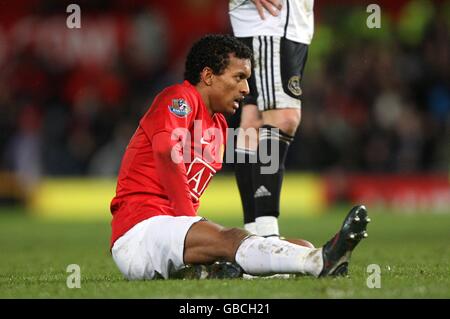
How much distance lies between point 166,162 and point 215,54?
85cm

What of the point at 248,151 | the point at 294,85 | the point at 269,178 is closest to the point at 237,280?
the point at 269,178

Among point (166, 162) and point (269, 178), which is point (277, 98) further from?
point (166, 162)

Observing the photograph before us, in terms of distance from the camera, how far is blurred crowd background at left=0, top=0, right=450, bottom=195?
59.6 ft

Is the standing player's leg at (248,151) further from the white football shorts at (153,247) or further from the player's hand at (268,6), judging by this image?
the white football shorts at (153,247)

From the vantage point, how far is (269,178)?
266 inches

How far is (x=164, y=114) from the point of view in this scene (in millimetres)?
5664

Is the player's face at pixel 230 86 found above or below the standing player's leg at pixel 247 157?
above

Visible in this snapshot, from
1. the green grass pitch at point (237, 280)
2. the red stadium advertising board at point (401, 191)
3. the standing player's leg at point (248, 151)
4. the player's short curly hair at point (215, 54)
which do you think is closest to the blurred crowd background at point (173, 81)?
the red stadium advertising board at point (401, 191)

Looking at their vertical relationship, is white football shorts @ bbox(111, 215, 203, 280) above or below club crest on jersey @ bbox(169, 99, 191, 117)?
below

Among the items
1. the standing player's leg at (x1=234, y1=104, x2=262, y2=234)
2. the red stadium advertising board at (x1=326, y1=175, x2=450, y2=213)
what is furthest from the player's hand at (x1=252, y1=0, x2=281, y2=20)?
the red stadium advertising board at (x1=326, y1=175, x2=450, y2=213)

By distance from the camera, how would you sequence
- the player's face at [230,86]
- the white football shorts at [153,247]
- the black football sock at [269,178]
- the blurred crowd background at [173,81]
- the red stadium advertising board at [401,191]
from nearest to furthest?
the white football shorts at [153,247] → the player's face at [230,86] → the black football sock at [269,178] → the red stadium advertising board at [401,191] → the blurred crowd background at [173,81]

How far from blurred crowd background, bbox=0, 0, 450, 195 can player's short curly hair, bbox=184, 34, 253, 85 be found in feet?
39.4

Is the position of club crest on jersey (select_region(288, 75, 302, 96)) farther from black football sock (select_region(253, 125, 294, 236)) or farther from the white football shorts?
the white football shorts

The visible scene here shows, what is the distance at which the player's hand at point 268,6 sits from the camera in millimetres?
6977
